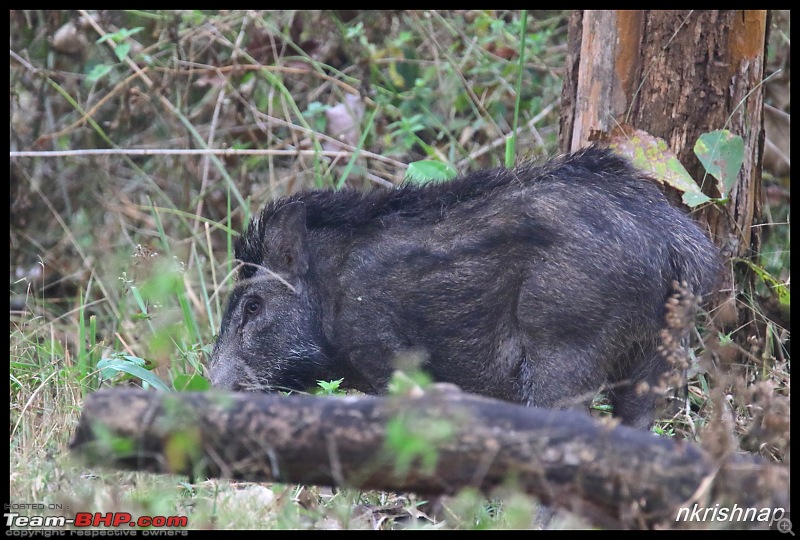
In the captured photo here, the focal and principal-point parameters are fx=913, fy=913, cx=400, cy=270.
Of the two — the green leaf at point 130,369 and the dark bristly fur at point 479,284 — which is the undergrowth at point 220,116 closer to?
the green leaf at point 130,369

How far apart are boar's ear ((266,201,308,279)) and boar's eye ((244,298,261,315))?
232 mm

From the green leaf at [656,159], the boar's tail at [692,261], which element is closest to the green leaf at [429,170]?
the green leaf at [656,159]

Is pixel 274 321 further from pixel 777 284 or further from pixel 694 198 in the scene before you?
pixel 777 284

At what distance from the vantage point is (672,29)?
512 cm

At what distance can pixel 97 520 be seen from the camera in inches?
121

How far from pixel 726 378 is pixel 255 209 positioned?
4944 millimetres

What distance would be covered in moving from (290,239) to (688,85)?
239cm

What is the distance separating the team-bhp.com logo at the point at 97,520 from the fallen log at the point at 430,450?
0.97ft

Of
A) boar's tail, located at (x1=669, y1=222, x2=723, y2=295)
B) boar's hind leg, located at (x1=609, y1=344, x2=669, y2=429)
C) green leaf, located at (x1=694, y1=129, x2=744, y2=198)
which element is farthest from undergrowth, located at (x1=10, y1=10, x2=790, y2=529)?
boar's hind leg, located at (x1=609, y1=344, x2=669, y2=429)

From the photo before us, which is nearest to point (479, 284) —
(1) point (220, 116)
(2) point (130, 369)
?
(2) point (130, 369)

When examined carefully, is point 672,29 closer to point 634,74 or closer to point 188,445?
point 634,74

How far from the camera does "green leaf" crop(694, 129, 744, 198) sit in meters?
5.00

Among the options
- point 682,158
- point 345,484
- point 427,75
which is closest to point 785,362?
point 682,158

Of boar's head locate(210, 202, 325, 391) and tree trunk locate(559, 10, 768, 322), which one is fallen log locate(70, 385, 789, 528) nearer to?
boar's head locate(210, 202, 325, 391)
